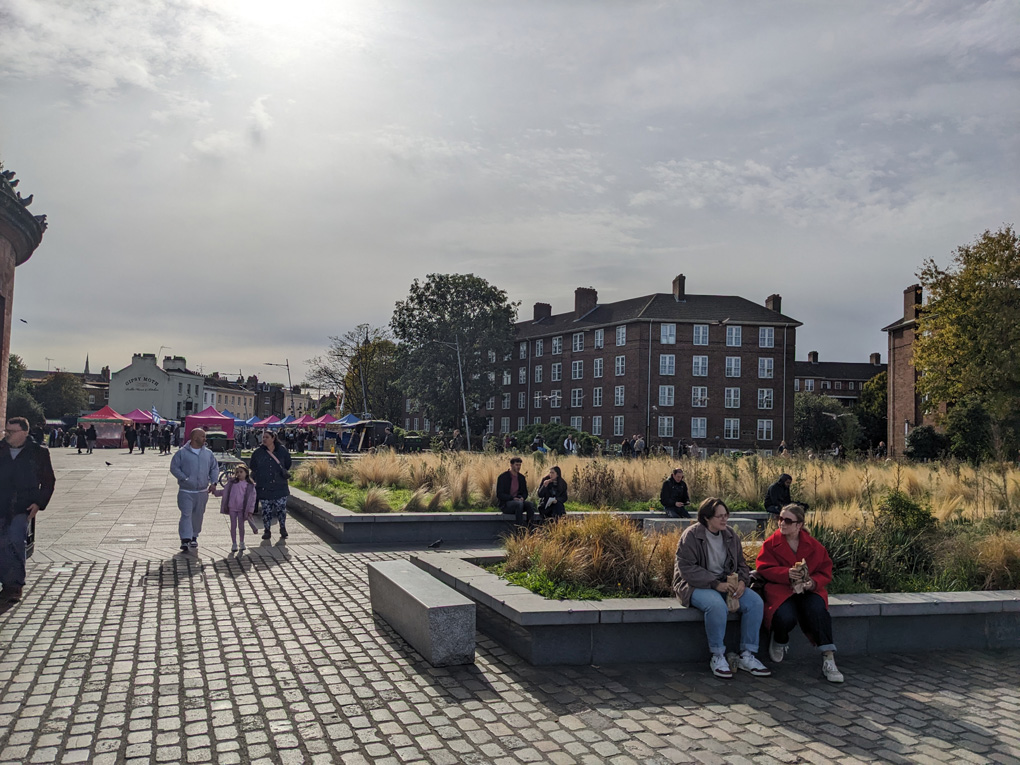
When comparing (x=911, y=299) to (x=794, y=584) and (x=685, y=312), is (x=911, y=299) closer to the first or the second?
(x=685, y=312)

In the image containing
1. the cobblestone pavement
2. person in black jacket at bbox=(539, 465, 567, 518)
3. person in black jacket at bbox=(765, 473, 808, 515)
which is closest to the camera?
the cobblestone pavement

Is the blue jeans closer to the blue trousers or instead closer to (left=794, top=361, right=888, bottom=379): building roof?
the blue trousers

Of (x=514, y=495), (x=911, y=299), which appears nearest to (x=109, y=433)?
(x=514, y=495)

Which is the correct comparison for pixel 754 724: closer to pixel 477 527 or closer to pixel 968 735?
pixel 968 735

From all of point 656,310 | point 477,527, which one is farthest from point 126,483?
point 656,310

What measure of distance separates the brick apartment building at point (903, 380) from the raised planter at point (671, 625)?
51654 mm

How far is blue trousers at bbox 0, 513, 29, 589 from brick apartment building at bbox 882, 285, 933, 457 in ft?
181

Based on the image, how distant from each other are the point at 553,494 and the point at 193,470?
5066mm

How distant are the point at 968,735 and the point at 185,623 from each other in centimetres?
586

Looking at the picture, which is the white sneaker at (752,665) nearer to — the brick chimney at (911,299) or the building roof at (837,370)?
the brick chimney at (911,299)

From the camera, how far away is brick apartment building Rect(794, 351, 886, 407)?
12044 cm

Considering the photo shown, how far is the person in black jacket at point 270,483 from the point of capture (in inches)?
477

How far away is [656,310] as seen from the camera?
6338 centimetres

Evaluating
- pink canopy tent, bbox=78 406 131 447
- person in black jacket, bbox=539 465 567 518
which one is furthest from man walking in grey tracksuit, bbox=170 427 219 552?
pink canopy tent, bbox=78 406 131 447
